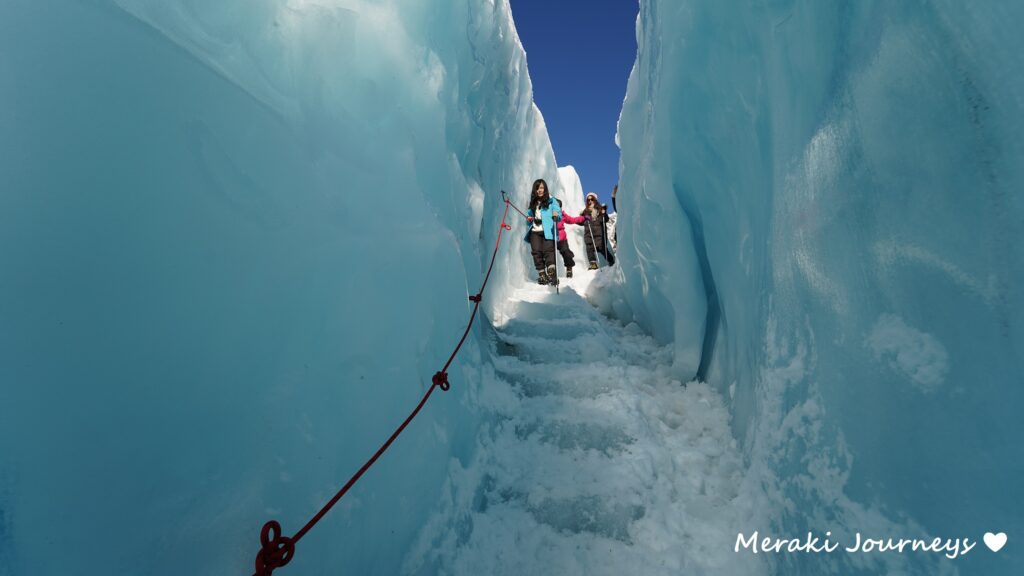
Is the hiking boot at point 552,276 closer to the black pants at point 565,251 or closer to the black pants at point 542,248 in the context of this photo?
the black pants at point 542,248

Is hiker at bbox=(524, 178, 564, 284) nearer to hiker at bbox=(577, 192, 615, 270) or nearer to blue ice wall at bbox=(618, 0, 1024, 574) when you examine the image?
hiker at bbox=(577, 192, 615, 270)

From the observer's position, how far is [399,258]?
7.45 ft

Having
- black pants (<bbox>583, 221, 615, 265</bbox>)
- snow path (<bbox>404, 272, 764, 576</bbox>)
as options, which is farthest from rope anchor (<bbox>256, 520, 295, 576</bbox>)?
black pants (<bbox>583, 221, 615, 265</bbox>)

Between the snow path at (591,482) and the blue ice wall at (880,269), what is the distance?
31cm

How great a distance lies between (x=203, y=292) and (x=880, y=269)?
2.11 metres

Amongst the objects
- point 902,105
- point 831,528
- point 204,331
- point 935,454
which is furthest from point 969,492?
point 204,331

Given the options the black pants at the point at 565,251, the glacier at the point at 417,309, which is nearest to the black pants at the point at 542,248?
the black pants at the point at 565,251

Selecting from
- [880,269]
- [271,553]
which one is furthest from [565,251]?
[271,553]

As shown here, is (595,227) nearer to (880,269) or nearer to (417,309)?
(417,309)

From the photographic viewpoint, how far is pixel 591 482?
7.97ft

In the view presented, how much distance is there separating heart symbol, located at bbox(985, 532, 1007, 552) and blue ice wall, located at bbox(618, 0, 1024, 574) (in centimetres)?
1

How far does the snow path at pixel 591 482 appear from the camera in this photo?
2.00 metres

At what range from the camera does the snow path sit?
1998 mm

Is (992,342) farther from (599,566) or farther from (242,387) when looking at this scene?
(242,387)
